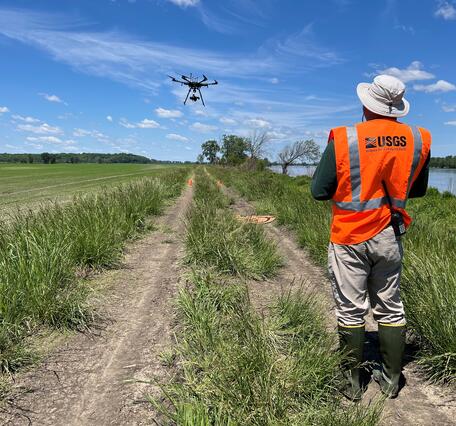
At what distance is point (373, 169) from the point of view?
2553mm

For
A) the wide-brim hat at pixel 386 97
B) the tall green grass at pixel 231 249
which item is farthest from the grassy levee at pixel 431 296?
the wide-brim hat at pixel 386 97

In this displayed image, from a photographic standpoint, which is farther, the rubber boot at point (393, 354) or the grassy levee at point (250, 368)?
the rubber boot at point (393, 354)

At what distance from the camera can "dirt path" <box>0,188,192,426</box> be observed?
2.53 metres

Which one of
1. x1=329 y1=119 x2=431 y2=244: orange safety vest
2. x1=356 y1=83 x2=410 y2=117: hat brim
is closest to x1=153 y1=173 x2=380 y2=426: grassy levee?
x1=329 y1=119 x2=431 y2=244: orange safety vest

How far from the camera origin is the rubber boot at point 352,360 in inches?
107

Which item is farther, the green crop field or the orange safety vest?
the green crop field

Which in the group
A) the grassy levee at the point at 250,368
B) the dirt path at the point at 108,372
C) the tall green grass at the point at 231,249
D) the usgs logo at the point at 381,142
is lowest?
the dirt path at the point at 108,372

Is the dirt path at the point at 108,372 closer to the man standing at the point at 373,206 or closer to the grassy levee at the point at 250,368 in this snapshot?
the grassy levee at the point at 250,368

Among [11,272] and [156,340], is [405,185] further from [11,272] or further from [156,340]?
[11,272]

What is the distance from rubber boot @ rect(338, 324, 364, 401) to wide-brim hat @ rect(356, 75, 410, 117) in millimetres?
1588

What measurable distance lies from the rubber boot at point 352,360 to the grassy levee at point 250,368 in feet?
0.32

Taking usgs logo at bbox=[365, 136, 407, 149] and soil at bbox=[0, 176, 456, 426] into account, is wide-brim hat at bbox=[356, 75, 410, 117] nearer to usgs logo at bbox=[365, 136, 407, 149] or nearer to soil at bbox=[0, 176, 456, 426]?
usgs logo at bbox=[365, 136, 407, 149]

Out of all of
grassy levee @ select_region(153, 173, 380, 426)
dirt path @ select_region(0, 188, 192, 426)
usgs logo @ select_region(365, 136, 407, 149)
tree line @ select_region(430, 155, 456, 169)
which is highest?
tree line @ select_region(430, 155, 456, 169)

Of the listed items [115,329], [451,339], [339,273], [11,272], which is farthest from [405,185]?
[11,272]
